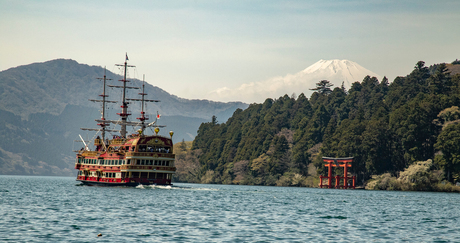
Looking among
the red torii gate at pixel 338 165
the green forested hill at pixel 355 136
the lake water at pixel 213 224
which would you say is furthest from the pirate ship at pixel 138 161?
the green forested hill at pixel 355 136

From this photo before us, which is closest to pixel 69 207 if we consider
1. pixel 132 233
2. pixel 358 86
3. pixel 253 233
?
pixel 132 233

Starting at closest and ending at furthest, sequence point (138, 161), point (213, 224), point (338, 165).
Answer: point (213, 224) < point (138, 161) < point (338, 165)

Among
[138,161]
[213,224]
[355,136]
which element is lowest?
[213,224]

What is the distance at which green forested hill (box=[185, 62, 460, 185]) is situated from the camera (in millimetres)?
114938

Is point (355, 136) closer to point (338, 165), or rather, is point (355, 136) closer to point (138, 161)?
point (338, 165)

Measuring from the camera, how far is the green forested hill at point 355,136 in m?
115

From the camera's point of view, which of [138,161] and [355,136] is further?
[355,136]

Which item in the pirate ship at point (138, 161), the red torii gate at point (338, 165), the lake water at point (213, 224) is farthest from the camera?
the red torii gate at point (338, 165)

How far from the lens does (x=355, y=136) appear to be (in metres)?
124

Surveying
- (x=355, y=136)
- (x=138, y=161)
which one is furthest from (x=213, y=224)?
(x=355, y=136)

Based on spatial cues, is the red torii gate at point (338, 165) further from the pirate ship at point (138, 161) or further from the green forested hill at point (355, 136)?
the pirate ship at point (138, 161)

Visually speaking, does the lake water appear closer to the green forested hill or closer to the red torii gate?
the green forested hill

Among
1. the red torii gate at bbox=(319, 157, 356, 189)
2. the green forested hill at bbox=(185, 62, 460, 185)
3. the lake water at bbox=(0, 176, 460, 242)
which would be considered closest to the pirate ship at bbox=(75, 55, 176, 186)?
the lake water at bbox=(0, 176, 460, 242)

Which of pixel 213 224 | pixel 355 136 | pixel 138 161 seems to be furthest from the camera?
pixel 355 136
